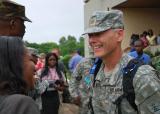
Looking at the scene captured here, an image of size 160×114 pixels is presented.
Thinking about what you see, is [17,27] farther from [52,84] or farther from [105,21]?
[52,84]

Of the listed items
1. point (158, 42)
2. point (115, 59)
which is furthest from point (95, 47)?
point (158, 42)

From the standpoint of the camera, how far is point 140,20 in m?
24.4

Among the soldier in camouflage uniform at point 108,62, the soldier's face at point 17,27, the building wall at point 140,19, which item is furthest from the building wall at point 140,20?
the soldier in camouflage uniform at point 108,62

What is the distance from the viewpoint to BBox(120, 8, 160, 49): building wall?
2414 cm

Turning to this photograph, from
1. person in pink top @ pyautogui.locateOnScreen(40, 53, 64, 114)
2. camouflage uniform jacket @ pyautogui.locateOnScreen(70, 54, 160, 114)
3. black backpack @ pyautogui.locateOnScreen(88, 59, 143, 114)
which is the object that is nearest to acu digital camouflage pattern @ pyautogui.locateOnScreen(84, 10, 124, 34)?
camouflage uniform jacket @ pyautogui.locateOnScreen(70, 54, 160, 114)

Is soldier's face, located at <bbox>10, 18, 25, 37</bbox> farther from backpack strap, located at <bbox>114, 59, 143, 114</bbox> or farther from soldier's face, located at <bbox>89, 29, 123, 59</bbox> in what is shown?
backpack strap, located at <bbox>114, 59, 143, 114</bbox>

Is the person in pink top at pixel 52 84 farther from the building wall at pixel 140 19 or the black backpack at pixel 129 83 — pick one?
the building wall at pixel 140 19

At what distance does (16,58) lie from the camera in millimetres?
2951

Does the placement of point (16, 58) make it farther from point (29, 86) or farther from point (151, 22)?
point (151, 22)

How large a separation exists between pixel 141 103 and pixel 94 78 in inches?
28.6

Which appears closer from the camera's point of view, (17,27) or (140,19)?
(17,27)

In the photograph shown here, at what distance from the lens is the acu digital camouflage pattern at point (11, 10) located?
4.48 m

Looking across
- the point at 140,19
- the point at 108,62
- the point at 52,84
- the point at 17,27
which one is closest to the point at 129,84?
the point at 108,62

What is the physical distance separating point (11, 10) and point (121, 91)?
1.24 m
